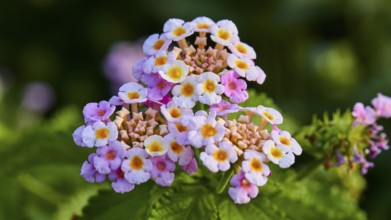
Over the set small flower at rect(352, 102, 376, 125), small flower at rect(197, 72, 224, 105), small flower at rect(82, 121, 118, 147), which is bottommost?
small flower at rect(82, 121, 118, 147)

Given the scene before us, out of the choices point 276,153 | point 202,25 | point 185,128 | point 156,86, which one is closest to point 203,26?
point 202,25

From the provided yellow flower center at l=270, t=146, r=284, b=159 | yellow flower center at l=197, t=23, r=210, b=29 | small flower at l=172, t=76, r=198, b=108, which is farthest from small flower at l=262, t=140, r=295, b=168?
yellow flower center at l=197, t=23, r=210, b=29

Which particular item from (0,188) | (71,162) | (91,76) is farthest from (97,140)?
(91,76)

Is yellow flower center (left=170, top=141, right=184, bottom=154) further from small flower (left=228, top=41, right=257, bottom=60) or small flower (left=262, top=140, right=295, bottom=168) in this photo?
small flower (left=228, top=41, right=257, bottom=60)

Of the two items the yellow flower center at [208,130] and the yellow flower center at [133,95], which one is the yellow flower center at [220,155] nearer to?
the yellow flower center at [208,130]

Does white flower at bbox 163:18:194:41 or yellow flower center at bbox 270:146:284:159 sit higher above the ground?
white flower at bbox 163:18:194:41

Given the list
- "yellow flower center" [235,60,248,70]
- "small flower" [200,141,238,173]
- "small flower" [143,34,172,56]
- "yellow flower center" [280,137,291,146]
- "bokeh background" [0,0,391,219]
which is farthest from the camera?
"bokeh background" [0,0,391,219]

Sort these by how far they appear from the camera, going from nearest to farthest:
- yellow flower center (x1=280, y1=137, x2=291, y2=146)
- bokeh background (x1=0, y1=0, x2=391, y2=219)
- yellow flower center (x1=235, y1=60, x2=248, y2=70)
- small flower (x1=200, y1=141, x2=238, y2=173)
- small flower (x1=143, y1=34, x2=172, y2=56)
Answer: small flower (x1=200, y1=141, x2=238, y2=173)
yellow flower center (x1=280, y1=137, x2=291, y2=146)
yellow flower center (x1=235, y1=60, x2=248, y2=70)
small flower (x1=143, y1=34, x2=172, y2=56)
bokeh background (x1=0, y1=0, x2=391, y2=219)
